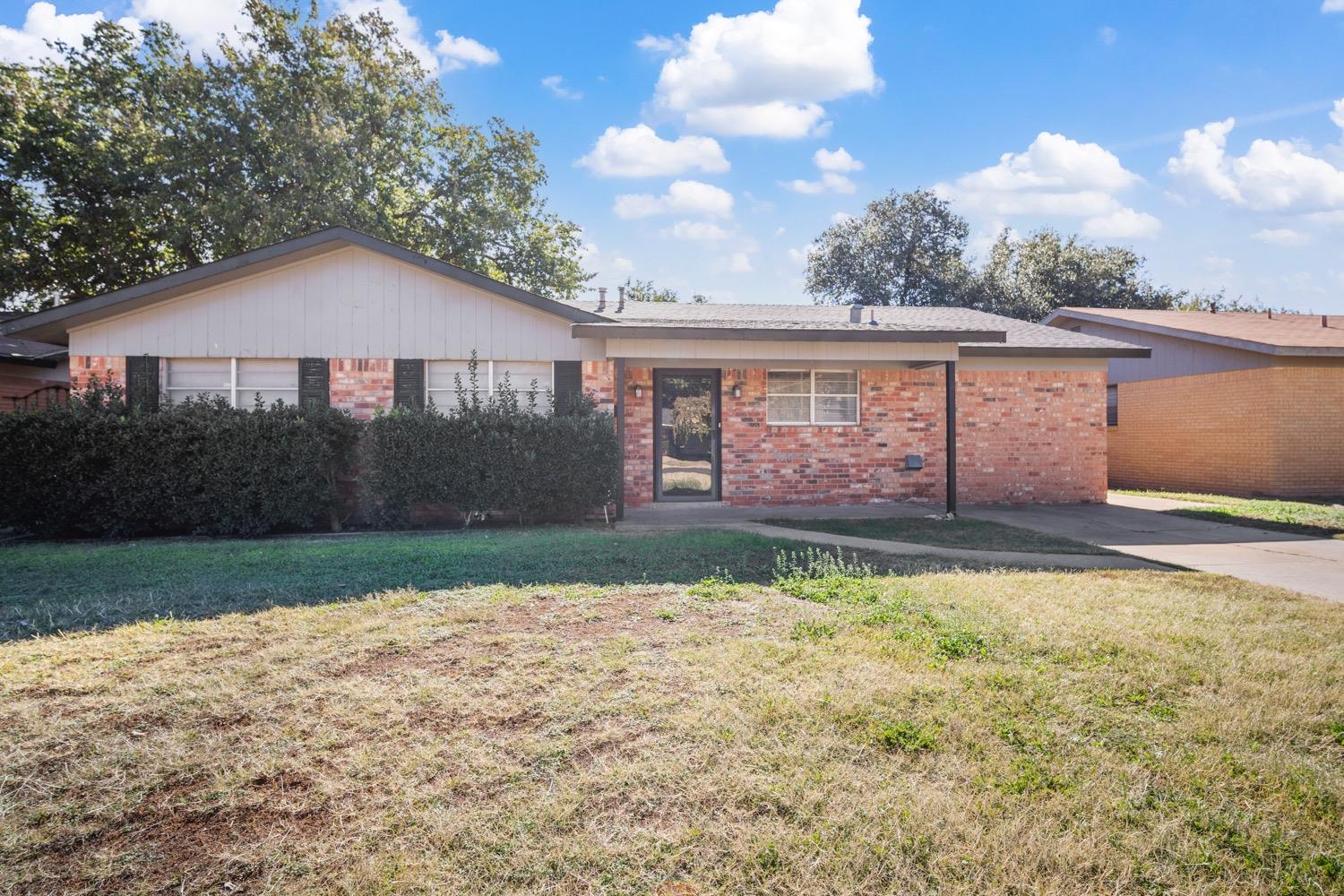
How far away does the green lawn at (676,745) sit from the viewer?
207 centimetres

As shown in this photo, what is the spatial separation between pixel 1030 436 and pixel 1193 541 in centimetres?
401

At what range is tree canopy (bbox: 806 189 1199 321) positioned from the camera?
2659 cm

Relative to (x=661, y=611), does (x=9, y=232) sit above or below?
above

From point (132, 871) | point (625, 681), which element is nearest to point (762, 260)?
point (625, 681)

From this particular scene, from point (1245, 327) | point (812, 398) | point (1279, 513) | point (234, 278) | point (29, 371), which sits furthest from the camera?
point (1245, 327)

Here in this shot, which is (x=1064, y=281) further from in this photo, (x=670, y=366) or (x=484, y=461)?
(x=484, y=461)

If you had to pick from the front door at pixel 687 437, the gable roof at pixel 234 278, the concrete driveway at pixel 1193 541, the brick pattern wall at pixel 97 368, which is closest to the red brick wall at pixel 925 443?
the front door at pixel 687 437

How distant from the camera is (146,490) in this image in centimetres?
841

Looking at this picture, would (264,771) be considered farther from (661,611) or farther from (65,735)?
(661,611)

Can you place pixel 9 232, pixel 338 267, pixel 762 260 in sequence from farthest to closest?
1. pixel 762 260
2. pixel 9 232
3. pixel 338 267

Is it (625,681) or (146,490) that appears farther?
(146,490)

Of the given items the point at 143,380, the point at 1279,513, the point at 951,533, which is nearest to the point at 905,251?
the point at 1279,513

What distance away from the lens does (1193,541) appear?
7.91 m

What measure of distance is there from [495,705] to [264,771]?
933 mm
